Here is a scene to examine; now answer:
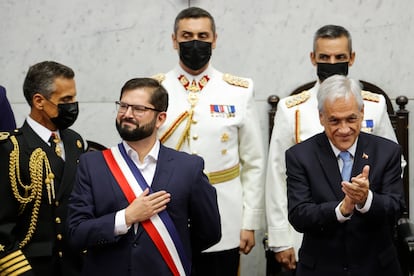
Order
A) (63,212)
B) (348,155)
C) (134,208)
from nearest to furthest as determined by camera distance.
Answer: (134,208) < (348,155) < (63,212)

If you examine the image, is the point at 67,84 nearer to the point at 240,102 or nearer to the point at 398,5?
the point at 240,102

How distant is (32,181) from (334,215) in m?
1.19

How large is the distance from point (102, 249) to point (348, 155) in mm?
966

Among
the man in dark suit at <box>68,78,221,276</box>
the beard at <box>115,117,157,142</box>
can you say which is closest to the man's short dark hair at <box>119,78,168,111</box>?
the man in dark suit at <box>68,78,221,276</box>

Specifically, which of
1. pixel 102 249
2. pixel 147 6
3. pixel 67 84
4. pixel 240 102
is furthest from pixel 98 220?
pixel 147 6

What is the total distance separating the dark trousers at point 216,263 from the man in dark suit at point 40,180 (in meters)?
0.57

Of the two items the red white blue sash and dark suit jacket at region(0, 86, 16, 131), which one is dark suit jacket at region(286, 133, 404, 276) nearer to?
the red white blue sash

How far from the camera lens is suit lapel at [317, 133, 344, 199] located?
250cm

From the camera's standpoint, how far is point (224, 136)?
10.5 feet

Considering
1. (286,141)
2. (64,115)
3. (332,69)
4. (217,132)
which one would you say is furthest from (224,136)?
(64,115)

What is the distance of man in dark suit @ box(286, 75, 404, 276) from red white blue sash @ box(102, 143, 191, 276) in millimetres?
458

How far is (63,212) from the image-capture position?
9.18ft

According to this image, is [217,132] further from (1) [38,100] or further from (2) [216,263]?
(1) [38,100]

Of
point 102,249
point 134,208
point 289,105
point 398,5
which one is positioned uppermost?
point 398,5
